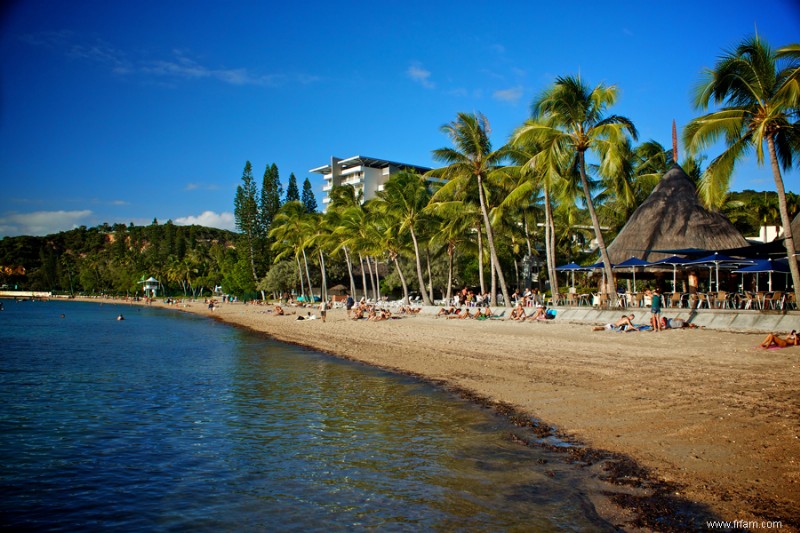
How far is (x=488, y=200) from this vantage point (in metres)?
32.7

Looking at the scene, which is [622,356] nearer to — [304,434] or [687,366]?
[687,366]

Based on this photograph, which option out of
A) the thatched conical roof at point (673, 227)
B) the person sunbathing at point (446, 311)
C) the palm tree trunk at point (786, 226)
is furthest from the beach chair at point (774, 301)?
the person sunbathing at point (446, 311)

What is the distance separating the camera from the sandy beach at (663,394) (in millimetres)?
5489

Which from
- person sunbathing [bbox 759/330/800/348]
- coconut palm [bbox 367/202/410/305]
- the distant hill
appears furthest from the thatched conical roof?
the distant hill

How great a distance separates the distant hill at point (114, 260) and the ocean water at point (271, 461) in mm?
Result: 70710

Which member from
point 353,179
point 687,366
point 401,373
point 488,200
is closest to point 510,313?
point 488,200

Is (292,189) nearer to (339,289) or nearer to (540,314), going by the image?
(339,289)

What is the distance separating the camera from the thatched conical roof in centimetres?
2836

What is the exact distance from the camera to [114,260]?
111 m

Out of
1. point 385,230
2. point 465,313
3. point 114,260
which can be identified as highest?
point 114,260

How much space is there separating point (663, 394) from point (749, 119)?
12.8m

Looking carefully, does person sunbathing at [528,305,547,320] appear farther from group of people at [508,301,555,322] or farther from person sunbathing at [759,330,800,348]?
person sunbathing at [759,330,800,348]

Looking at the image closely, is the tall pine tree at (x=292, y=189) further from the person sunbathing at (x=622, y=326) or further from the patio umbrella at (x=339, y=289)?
the person sunbathing at (x=622, y=326)

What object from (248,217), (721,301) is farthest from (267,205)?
(721,301)
